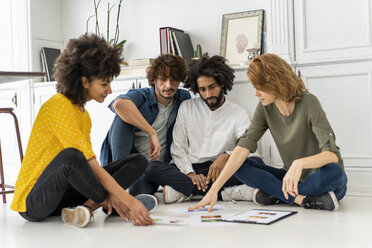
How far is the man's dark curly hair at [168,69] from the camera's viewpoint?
287 cm

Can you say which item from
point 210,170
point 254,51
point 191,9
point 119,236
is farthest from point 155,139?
point 191,9

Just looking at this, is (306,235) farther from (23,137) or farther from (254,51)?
(23,137)

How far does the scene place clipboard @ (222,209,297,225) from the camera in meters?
2.02

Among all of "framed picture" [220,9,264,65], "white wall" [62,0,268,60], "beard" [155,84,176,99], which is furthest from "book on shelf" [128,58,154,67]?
"beard" [155,84,176,99]

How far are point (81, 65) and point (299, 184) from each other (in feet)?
3.93

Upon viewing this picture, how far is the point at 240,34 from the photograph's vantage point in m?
3.45

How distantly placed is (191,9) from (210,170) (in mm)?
1605

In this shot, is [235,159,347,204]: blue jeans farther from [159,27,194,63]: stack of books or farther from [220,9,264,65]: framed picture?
[159,27,194,63]: stack of books

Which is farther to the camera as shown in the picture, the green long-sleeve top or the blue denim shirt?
the blue denim shirt

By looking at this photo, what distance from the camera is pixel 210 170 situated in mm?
2672

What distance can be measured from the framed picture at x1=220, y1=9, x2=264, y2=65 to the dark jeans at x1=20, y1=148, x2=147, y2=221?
158 cm

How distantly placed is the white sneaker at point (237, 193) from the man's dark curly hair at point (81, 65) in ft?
3.32

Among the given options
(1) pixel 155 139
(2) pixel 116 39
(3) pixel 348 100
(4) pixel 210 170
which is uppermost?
(2) pixel 116 39

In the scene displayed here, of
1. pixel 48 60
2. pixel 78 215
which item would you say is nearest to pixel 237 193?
pixel 78 215
